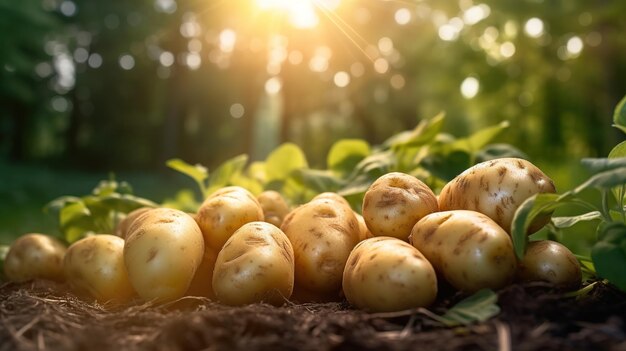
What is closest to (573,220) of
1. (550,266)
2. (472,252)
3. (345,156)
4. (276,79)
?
(550,266)

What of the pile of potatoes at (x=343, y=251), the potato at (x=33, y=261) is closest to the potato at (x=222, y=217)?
the pile of potatoes at (x=343, y=251)

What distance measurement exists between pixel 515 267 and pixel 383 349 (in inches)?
24.2

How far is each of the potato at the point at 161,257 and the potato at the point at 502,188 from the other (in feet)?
3.07

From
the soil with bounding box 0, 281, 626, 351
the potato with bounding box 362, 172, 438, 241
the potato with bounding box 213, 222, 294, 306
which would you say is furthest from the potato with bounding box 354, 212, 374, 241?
the soil with bounding box 0, 281, 626, 351

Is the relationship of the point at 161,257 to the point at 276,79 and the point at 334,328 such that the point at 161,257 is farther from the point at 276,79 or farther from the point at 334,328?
the point at 276,79

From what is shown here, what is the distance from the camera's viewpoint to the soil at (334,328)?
1236mm

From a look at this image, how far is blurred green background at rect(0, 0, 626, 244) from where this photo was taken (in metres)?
8.62

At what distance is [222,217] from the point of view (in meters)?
2.03

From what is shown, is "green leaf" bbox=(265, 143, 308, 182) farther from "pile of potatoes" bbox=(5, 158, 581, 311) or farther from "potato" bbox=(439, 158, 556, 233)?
"potato" bbox=(439, 158, 556, 233)

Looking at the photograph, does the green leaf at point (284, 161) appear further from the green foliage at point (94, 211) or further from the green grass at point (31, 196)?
the green grass at point (31, 196)

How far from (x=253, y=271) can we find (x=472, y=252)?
678mm

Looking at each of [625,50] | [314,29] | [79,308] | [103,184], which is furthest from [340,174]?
[314,29]

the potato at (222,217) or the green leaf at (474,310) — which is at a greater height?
the potato at (222,217)

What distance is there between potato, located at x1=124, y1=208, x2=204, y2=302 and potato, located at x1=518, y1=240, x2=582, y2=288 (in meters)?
1.09
